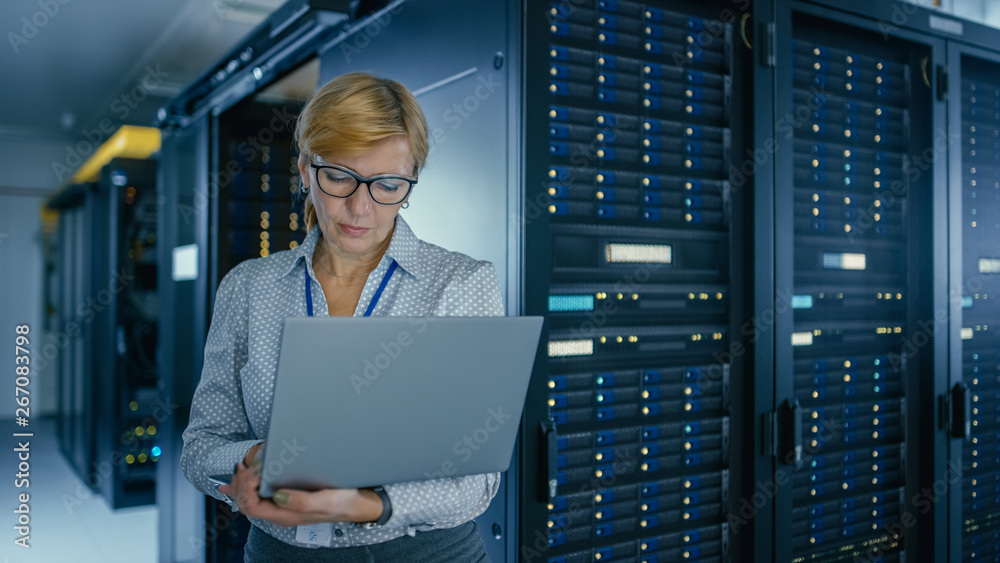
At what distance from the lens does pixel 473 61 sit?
146 cm

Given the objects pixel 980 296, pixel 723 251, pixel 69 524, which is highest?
pixel 723 251

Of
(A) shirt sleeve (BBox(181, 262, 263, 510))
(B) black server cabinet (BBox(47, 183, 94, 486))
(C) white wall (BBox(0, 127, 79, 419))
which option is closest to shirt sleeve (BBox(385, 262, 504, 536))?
(A) shirt sleeve (BBox(181, 262, 263, 510))

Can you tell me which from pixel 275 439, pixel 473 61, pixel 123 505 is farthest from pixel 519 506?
pixel 123 505

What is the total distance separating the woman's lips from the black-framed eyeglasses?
0.05 m

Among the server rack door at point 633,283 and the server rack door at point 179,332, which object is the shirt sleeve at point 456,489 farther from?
the server rack door at point 179,332

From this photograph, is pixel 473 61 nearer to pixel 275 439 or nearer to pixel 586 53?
pixel 586 53

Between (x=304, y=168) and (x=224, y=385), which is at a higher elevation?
(x=304, y=168)

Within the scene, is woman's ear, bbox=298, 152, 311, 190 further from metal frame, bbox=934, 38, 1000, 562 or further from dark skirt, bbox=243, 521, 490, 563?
metal frame, bbox=934, 38, 1000, 562

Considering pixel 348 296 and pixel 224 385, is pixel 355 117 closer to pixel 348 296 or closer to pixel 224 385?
pixel 348 296

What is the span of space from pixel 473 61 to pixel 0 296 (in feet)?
26.9

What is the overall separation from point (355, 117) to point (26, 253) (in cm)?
833

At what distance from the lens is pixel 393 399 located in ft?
2.94

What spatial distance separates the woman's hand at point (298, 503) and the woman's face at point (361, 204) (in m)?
0.40

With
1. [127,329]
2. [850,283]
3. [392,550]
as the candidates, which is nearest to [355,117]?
[392,550]
